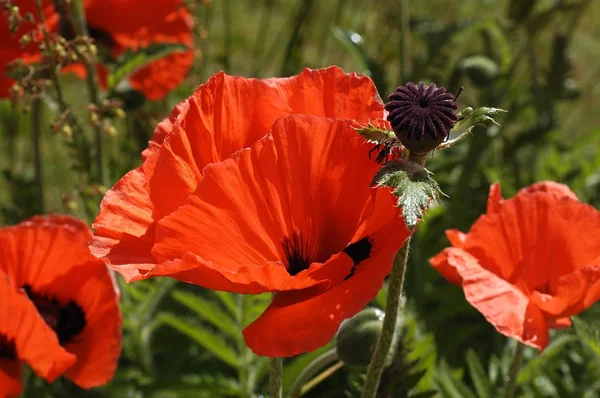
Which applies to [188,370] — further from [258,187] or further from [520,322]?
[258,187]

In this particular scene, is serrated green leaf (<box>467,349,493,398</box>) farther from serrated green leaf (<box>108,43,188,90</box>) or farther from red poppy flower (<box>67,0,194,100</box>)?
red poppy flower (<box>67,0,194,100</box>)

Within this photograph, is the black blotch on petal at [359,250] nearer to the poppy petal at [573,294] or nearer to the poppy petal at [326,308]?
the poppy petal at [326,308]

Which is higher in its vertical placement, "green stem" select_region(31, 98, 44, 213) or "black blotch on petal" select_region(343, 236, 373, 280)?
"black blotch on petal" select_region(343, 236, 373, 280)

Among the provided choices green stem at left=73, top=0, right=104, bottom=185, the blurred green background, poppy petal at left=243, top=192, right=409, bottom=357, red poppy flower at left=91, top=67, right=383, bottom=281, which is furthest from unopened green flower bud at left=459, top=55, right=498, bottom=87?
poppy petal at left=243, top=192, right=409, bottom=357

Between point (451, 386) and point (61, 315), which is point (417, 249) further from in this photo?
point (61, 315)

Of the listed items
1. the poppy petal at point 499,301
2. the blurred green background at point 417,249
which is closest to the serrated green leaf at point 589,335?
the blurred green background at point 417,249

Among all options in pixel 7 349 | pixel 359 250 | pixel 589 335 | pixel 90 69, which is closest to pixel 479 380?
pixel 589 335
